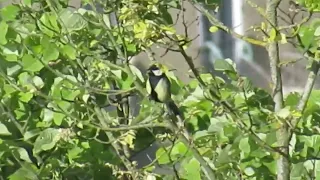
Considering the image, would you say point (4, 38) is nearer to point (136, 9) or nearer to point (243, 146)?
point (136, 9)

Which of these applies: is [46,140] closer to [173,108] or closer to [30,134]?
[30,134]

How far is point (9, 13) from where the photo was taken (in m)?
1.96

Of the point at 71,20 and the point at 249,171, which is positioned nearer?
the point at 249,171

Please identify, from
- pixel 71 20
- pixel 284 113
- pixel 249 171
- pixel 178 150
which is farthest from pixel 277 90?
pixel 71 20

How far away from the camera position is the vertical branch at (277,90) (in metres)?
1.38

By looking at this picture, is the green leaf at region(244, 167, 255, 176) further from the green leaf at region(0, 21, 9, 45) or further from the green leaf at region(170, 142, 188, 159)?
the green leaf at region(0, 21, 9, 45)

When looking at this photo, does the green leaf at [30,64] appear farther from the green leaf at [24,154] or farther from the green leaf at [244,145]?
the green leaf at [244,145]

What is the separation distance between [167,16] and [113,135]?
0.36 metres

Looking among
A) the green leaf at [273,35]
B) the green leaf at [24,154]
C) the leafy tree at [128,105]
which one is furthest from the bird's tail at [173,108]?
the green leaf at [24,154]

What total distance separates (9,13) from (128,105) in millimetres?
442

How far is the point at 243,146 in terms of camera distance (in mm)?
1534

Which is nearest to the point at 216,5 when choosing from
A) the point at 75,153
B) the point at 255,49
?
the point at 75,153

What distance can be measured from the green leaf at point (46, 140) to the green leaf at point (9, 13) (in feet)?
1.27

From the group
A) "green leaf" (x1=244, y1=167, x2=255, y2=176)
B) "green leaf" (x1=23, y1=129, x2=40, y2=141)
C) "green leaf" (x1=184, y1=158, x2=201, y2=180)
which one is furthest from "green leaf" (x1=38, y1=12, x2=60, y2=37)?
"green leaf" (x1=244, y1=167, x2=255, y2=176)
